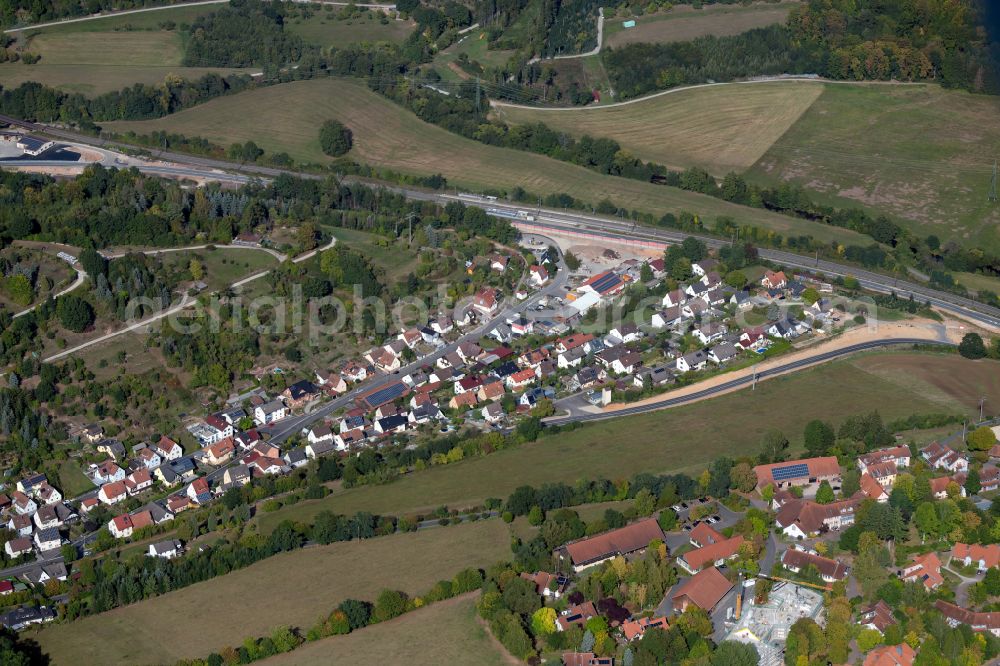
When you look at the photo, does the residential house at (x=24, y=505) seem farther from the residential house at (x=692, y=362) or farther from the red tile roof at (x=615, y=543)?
the residential house at (x=692, y=362)

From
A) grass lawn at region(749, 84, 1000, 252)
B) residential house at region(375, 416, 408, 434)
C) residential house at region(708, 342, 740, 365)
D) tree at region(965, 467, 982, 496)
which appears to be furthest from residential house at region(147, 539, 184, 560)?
grass lawn at region(749, 84, 1000, 252)

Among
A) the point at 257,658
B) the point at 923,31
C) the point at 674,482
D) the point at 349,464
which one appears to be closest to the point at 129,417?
the point at 349,464

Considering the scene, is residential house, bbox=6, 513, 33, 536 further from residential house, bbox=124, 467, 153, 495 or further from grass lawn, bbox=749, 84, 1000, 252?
grass lawn, bbox=749, 84, 1000, 252

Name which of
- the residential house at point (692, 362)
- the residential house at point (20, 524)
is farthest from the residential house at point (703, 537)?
the residential house at point (20, 524)

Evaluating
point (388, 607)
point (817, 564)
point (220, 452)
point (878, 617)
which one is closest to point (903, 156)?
point (817, 564)

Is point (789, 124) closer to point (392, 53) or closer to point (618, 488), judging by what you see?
point (392, 53)

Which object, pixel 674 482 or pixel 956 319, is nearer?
pixel 674 482

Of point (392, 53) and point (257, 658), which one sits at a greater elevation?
point (392, 53)
